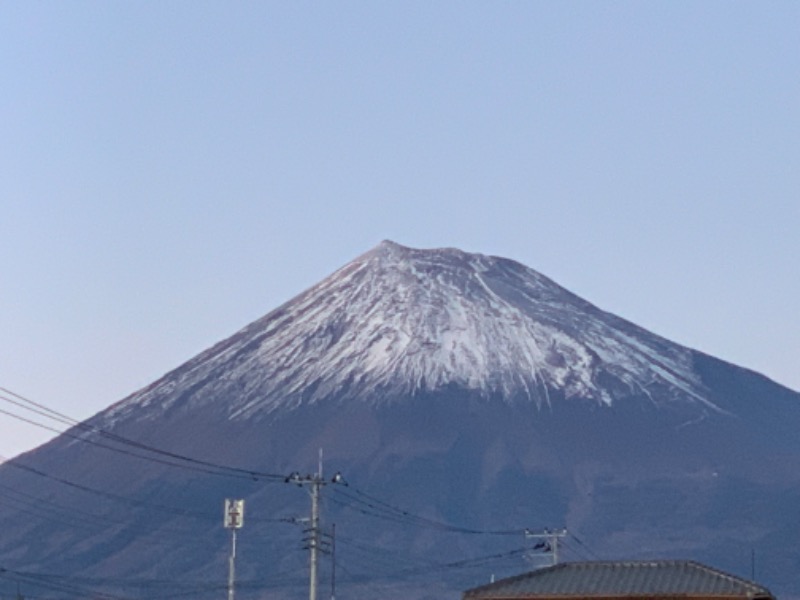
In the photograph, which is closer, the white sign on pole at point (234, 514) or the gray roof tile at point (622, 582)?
the gray roof tile at point (622, 582)

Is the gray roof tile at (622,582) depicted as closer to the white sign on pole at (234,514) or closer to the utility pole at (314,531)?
the utility pole at (314,531)

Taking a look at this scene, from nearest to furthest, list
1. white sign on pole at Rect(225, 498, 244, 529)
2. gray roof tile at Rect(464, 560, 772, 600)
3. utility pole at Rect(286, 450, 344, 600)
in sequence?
utility pole at Rect(286, 450, 344, 600)
gray roof tile at Rect(464, 560, 772, 600)
white sign on pole at Rect(225, 498, 244, 529)

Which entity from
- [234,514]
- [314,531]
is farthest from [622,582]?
[234,514]

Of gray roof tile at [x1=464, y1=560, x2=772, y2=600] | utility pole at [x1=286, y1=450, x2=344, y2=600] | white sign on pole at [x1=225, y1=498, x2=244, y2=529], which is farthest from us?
white sign on pole at [x1=225, y1=498, x2=244, y2=529]

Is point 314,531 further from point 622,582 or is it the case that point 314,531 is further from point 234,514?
point 622,582

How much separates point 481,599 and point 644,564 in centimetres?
737

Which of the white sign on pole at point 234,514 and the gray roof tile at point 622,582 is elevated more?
the white sign on pole at point 234,514

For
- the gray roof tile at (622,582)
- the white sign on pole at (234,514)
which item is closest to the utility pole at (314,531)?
the white sign on pole at (234,514)

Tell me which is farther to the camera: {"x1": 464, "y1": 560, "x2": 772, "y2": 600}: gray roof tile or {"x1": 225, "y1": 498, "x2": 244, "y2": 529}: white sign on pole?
{"x1": 225, "y1": 498, "x2": 244, "y2": 529}: white sign on pole

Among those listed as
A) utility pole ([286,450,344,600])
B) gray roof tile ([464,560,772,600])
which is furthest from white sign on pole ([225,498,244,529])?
gray roof tile ([464,560,772,600])

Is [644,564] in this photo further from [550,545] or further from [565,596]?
[550,545]

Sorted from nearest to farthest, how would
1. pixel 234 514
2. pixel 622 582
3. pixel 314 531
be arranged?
pixel 622 582 → pixel 314 531 → pixel 234 514

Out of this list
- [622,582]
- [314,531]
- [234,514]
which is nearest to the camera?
[622,582]

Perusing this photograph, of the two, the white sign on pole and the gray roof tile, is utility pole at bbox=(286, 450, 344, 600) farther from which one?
the gray roof tile
